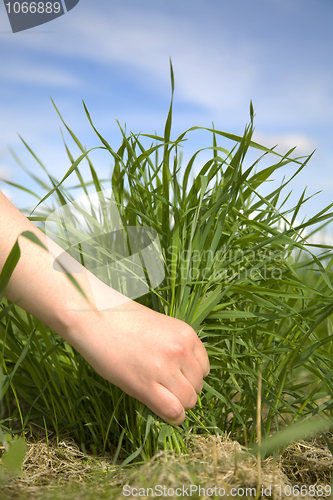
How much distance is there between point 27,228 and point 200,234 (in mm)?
335

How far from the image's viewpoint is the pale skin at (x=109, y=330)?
1.86ft

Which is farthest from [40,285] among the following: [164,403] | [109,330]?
[164,403]

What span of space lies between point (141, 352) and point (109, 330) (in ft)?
0.20

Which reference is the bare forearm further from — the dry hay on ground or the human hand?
the dry hay on ground

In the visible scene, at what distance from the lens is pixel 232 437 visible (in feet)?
2.54

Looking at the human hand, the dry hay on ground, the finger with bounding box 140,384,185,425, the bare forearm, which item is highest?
the bare forearm

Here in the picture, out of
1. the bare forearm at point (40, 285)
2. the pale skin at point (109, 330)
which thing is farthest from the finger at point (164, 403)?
the bare forearm at point (40, 285)

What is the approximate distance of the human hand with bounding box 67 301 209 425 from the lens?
57 centimetres

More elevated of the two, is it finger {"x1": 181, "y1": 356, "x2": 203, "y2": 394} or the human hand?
the human hand

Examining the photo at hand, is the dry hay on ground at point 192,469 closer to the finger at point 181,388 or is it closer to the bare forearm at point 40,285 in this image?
the finger at point 181,388

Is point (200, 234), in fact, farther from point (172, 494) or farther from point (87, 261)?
point (172, 494)

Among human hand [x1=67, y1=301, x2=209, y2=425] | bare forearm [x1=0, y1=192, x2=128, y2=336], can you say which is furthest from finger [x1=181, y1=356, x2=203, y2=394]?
bare forearm [x1=0, y1=192, x2=128, y2=336]

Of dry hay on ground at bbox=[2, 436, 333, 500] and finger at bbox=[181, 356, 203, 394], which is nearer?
dry hay on ground at bbox=[2, 436, 333, 500]

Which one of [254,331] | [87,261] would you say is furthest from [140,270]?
[254,331]
